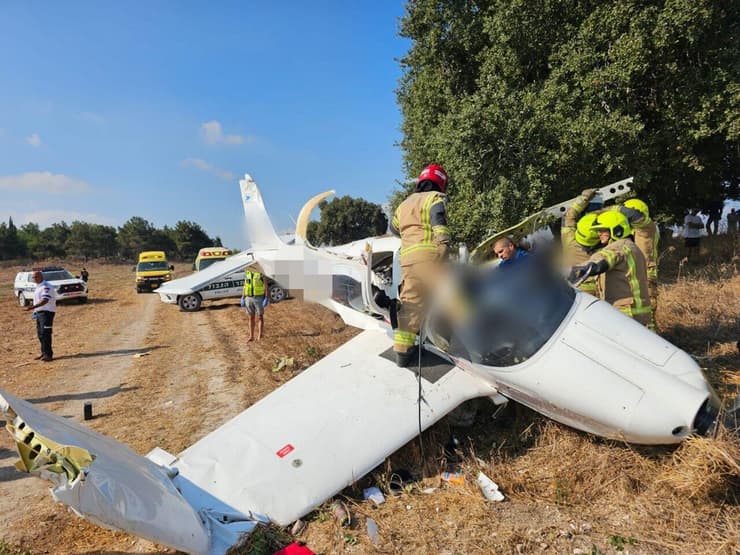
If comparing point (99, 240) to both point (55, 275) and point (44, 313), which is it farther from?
point (44, 313)

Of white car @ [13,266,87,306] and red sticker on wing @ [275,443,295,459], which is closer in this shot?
red sticker on wing @ [275,443,295,459]

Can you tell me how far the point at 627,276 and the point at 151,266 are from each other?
21706mm

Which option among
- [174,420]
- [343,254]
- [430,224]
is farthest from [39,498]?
[343,254]

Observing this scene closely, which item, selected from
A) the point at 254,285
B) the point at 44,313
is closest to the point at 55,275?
the point at 44,313

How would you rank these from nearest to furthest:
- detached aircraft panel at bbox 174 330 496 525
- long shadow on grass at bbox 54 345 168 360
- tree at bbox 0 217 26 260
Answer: detached aircraft panel at bbox 174 330 496 525 < long shadow on grass at bbox 54 345 168 360 < tree at bbox 0 217 26 260

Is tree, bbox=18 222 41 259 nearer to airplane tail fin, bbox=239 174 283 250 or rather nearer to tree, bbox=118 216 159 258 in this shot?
tree, bbox=118 216 159 258

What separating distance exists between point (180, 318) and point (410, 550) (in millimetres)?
12502

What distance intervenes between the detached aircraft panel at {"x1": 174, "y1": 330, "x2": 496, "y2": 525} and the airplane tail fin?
5644 mm

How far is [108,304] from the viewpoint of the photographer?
17.6 m

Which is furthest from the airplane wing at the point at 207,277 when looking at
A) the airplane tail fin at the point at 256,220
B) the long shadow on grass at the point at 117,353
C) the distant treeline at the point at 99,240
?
the distant treeline at the point at 99,240

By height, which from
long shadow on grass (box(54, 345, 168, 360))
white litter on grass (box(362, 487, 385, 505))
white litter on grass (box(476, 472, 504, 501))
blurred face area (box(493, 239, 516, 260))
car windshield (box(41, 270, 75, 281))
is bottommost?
white litter on grass (box(362, 487, 385, 505))

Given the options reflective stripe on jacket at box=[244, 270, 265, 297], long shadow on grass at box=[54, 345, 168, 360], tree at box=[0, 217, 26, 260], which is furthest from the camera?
tree at box=[0, 217, 26, 260]

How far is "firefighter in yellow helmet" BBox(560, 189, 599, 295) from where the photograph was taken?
16.5ft

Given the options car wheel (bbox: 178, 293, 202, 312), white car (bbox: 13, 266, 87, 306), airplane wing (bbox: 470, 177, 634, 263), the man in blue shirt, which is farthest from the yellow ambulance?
the man in blue shirt
